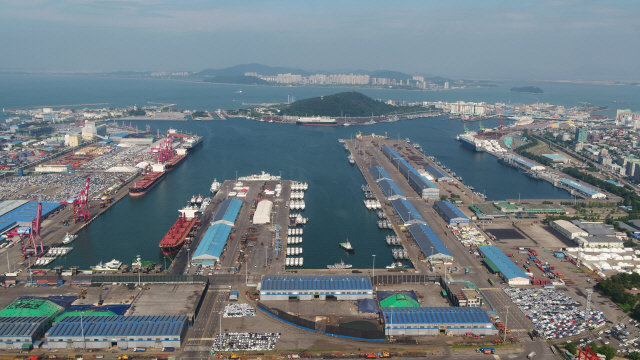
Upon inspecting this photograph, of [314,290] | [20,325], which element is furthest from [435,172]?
[20,325]

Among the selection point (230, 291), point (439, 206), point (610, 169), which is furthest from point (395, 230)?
point (610, 169)

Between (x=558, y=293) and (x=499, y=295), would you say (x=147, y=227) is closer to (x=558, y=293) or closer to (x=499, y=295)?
(x=499, y=295)

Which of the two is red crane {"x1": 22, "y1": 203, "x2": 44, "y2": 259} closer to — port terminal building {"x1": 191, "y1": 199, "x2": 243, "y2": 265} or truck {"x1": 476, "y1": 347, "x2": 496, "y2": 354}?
port terminal building {"x1": 191, "y1": 199, "x2": 243, "y2": 265}

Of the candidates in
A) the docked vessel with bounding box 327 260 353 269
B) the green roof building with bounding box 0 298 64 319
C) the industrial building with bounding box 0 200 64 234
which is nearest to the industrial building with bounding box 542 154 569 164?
the docked vessel with bounding box 327 260 353 269

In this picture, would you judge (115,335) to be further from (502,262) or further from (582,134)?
(582,134)

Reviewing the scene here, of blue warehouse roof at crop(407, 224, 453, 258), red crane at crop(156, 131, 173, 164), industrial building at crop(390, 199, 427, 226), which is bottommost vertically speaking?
blue warehouse roof at crop(407, 224, 453, 258)

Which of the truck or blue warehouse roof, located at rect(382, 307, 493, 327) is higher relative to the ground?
blue warehouse roof, located at rect(382, 307, 493, 327)

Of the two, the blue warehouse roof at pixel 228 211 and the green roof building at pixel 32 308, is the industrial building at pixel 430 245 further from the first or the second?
the green roof building at pixel 32 308

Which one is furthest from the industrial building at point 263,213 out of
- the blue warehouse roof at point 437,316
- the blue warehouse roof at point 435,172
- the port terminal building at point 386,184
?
the blue warehouse roof at point 435,172
